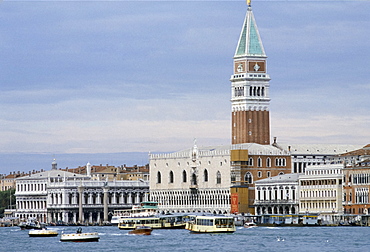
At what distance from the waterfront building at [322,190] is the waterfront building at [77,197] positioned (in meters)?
34.3

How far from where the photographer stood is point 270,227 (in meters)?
138

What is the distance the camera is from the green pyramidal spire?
547 feet

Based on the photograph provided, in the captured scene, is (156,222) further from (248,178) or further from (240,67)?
(240,67)

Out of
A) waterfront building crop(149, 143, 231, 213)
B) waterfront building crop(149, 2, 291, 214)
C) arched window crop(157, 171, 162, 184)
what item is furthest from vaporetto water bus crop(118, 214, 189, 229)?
arched window crop(157, 171, 162, 184)

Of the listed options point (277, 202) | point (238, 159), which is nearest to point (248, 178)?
point (238, 159)

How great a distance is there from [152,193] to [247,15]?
87.6 feet

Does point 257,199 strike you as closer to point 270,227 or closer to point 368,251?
point 270,227

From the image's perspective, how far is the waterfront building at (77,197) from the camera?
180 metres

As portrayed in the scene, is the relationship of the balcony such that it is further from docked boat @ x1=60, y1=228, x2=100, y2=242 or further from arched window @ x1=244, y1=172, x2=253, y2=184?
docked boat @ x1=60, y1=228, x2=100, y2=242

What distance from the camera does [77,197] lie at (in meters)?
182

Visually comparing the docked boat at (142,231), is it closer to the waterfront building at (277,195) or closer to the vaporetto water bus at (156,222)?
the vaporetto water bus at (156,222)

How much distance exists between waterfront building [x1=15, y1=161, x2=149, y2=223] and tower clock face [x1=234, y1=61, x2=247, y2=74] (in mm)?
22817

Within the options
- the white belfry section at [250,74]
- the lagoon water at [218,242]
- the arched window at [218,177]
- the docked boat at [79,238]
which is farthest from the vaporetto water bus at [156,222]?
the white belfry section at [250,74]

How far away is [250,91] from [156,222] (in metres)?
36.4
